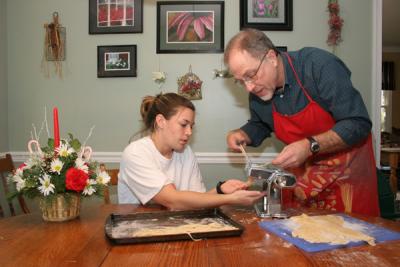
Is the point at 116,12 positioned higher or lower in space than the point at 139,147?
higher

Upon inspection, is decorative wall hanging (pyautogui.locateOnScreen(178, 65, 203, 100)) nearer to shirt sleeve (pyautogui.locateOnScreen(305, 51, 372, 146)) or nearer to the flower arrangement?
shirt sleeve (pyautogui.locateOnScreen(305, 51, 372, 146))

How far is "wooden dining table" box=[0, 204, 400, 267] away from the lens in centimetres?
90

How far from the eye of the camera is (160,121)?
5.90 feet

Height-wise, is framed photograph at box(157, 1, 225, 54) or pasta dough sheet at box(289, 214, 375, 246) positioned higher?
framed photograph at box(157, 1, 225, 54)

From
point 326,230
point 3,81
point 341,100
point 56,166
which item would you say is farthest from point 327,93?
point 3,81

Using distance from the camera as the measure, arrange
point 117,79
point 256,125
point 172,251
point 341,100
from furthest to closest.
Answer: point 117,79 < point 256,125 < point 341,100 < point 172,251

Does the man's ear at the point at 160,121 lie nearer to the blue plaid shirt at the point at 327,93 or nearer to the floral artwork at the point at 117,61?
the blue plaid shirt at the point at 327,93

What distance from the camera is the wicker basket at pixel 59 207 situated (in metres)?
1.29


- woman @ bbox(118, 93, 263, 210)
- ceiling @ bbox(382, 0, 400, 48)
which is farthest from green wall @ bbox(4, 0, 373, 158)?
ceiling @ bbox(382, 0, 400, 48)

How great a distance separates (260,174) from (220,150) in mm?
1431

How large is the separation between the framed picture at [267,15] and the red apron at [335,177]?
3.59 ft

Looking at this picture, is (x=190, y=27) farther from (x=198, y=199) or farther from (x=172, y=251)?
(x=172, y=251)

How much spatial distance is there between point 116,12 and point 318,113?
1753mm

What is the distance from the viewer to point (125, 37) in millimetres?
2760
